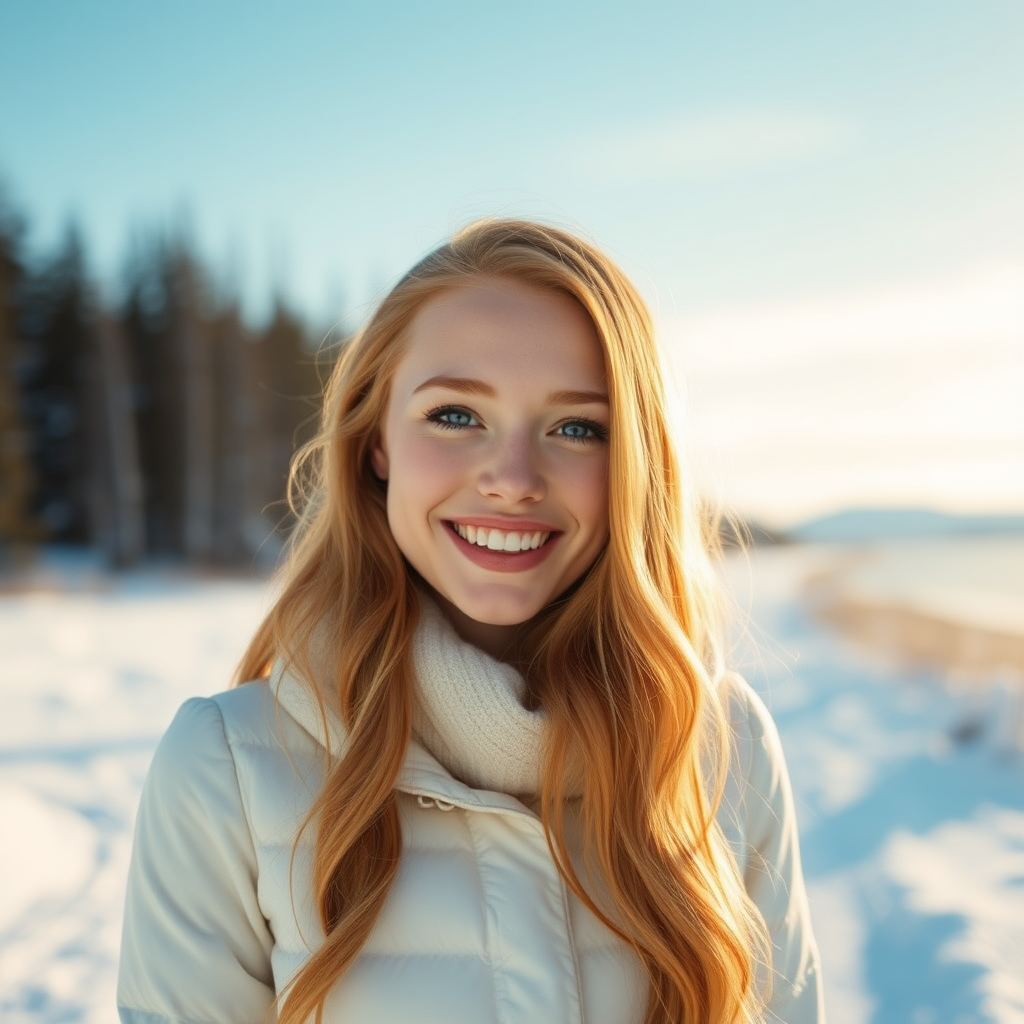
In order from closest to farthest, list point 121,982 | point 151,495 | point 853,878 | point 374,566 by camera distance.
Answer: point 121,982
point 374,566
point 853,878
point 151,495

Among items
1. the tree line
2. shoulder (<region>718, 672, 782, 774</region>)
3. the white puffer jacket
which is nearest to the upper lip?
the white puffer jacket

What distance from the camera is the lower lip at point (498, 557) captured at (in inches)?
73.0

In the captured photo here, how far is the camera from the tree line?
23.6 metres

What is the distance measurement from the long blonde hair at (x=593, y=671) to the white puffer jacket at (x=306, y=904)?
0.05 metres

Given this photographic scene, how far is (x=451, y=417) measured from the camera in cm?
189

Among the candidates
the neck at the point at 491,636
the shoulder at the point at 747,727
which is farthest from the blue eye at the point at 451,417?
the shoulder at the point at 747,727

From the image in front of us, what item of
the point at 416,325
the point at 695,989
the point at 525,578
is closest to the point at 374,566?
the point at 525,578

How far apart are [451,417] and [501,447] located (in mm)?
145

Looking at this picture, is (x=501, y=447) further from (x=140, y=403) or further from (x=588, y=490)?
(x=140, y=403)

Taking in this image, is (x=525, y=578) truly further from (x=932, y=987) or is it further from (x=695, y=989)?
(x=932, y=987)

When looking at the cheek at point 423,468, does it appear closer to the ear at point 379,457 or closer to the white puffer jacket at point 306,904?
the ear at point 379,457

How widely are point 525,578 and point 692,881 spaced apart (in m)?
0.70

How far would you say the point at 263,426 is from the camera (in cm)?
2748

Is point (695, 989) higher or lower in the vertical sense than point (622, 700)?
lower
